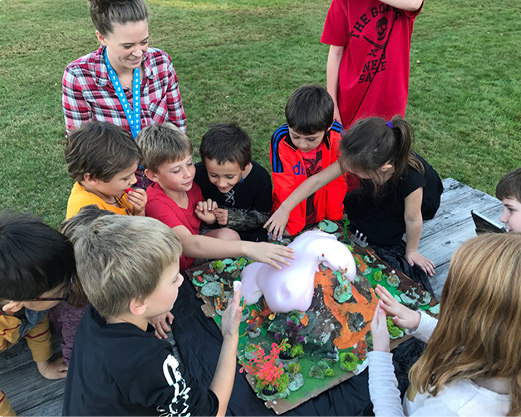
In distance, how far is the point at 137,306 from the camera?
1406mm

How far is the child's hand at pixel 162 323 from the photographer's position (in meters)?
2.27

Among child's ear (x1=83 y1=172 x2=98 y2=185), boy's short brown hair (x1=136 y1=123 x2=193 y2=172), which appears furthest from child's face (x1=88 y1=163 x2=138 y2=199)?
boy's short brown hair (x1=136 y1=123 x2=193 y2=172)

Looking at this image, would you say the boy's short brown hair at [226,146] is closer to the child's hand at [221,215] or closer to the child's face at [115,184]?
the child's hand at [221,215]

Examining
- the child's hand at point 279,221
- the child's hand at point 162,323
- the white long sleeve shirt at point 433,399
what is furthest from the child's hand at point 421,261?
the child's hand at point 162,323

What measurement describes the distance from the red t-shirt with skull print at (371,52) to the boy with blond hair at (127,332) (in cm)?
200

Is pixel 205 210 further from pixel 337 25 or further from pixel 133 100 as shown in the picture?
pixel 337 25

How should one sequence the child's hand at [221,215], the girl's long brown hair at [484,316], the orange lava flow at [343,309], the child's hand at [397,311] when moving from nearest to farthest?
1. the girl's long brown hair at [484,316]
2. the child's hand at [397,311]
3. the orange lava flow at [343,309]
4. the child's hand at [221,215]

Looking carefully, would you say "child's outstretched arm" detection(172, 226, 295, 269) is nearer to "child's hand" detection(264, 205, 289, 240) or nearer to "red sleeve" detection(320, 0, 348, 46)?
"child's hand" detection(264, 205, 289, 240)

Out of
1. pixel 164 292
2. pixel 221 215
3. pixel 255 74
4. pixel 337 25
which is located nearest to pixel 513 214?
pixel 337 25

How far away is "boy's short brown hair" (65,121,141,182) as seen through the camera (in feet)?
7.11

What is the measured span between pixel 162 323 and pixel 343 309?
1.00 metres

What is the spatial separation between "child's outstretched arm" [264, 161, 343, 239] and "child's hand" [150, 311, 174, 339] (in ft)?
2.73

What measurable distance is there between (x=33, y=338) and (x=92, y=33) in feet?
25.3

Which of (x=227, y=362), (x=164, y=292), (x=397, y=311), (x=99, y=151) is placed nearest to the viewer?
(x=164, y=292)
